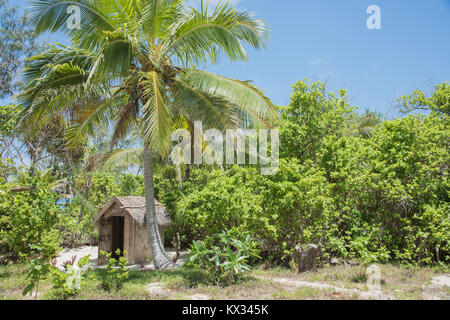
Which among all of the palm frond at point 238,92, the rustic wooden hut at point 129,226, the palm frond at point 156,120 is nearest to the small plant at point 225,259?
the palm frond at point 156,120

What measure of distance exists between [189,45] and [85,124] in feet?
11.0

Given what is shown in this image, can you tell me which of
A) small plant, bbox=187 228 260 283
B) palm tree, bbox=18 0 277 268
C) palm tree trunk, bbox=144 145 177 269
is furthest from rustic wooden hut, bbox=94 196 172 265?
small plant, bbox=187 228 260 283

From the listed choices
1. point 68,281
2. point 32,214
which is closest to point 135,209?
point 32,214

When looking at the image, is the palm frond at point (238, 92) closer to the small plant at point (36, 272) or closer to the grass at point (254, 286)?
the grass at point (254, 286)

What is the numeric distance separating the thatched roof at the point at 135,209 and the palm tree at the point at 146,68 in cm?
215

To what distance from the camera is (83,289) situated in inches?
230

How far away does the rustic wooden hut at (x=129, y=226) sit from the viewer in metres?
10.8

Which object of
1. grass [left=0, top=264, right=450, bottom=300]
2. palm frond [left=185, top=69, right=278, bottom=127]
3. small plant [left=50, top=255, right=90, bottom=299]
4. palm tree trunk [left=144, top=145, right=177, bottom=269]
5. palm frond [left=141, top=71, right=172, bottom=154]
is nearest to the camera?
small plant [left=50, top=255, right=90, bottom=299]

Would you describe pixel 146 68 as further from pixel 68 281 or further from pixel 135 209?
pixel 68 281

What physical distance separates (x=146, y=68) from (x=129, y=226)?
17.2 ft

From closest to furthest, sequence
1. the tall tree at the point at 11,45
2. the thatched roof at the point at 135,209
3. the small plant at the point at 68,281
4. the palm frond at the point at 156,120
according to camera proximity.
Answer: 1. the small plant at the point at 68,281
2. the palm frond at the point at 156,120
3. the thatched roof at the point at 135,209
4. the tall tree at the point at 11,45

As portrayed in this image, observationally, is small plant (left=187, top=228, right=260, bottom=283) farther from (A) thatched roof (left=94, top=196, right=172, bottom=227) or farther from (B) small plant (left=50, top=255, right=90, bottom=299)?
(A) thatched roof (left=94, top=196, right=172, bottom=227)

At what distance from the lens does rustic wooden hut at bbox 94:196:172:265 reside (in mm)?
10766
